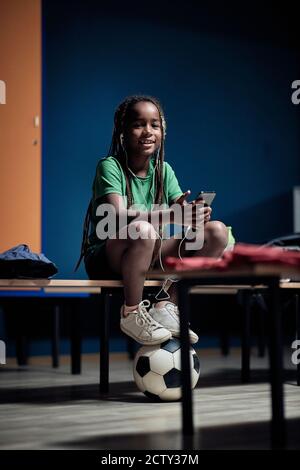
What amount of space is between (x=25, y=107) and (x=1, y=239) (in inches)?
26.3

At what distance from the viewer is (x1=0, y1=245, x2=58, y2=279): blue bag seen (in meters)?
2.49

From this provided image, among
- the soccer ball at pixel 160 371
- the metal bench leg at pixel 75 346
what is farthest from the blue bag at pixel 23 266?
the metal bench leg at pixel 75 346

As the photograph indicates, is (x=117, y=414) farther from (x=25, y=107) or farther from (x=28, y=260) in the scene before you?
(x=25, y=107)

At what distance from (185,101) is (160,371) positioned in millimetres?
2827

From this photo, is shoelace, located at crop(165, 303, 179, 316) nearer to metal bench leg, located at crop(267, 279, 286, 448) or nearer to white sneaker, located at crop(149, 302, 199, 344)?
white sneaker, located at crop(149, 302, 199, 344)

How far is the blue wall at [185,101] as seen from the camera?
14.0 feet

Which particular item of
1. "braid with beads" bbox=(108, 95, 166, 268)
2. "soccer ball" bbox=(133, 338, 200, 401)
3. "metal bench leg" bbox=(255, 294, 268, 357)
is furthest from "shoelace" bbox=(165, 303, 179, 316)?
"metal bench leg" bbox=(255, 294, 268, 357)

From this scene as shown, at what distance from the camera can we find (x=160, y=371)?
2244mm

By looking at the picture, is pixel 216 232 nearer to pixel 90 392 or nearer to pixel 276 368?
pixel 90 392

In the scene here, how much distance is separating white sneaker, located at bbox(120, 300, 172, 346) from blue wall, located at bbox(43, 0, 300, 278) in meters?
1.63

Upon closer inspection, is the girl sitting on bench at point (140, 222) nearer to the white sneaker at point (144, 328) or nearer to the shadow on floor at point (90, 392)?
the white sneaker at point (144, 328)

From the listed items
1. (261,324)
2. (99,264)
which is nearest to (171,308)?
(99,264)

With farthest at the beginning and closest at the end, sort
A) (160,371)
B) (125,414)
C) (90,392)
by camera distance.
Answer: (90,392)
(160,371)
(125,414)

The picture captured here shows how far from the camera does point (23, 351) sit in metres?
3.96
